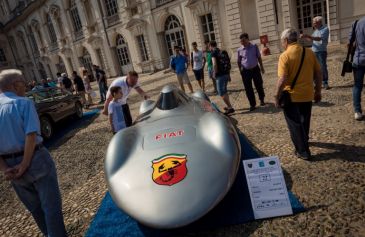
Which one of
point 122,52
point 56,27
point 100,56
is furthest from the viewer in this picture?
point 56,27

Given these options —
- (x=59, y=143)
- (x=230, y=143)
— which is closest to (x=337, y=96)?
(x=230, y=143)

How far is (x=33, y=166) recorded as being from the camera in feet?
7.84

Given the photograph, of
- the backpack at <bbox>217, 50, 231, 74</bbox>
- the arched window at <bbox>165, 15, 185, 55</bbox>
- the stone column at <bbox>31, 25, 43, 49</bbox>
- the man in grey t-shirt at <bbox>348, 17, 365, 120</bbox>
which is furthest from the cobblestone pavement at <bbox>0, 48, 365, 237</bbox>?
the stone column at <bbox>31, 25, 43, 49</bbox>

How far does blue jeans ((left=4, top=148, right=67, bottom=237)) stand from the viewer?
2400mm

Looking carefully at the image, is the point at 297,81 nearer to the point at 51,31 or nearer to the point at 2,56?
the point at 51,31

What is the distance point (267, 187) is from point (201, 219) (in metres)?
0.76

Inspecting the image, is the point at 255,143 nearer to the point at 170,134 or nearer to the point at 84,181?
the point at 170,134

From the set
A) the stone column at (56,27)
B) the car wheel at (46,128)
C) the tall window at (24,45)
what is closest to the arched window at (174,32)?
the car wheel at (46,128)

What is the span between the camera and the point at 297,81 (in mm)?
3410

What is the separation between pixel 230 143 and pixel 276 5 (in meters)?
15.3

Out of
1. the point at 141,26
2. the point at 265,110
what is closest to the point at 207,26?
the point at 141,26

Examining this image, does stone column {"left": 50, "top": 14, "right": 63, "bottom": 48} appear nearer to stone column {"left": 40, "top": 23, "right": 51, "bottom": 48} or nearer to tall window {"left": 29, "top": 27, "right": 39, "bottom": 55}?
stone column {"left": 40, "top": 23, "right": 51, "bottom": 48}

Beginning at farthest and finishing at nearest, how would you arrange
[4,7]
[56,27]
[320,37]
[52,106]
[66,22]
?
1. [4,7]
2. [56,27]
3. [66,22]
4. [52,106]
5. [320,37]

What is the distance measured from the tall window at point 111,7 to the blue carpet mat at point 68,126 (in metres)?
16.2
